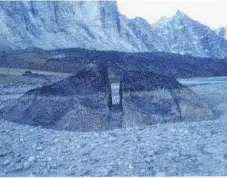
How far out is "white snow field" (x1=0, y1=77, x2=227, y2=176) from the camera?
923cm

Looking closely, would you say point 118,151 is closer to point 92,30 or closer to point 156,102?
point 156,102

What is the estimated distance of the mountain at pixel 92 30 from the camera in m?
65.2

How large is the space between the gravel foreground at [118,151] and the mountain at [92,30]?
47.3 metres

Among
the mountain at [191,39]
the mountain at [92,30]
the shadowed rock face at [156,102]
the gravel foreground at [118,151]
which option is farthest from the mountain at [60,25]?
the gravel foreground at [118,151]

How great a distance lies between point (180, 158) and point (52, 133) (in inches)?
191

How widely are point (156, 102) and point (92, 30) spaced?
66.7m

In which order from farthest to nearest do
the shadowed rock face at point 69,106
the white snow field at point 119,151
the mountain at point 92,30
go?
1. the mountain at point 92,30
2. the shadowed rock face at point 69,106
3. the white snow field at point 119,151

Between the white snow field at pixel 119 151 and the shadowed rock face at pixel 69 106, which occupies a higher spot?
the shadowed rock face at pixel 69 106

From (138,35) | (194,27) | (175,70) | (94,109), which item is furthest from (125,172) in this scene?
(194,27)

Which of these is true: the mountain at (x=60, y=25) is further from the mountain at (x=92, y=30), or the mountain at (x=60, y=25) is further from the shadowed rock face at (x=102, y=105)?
the shadowed rock face at (x=102, y=105)

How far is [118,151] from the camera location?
34.6ft

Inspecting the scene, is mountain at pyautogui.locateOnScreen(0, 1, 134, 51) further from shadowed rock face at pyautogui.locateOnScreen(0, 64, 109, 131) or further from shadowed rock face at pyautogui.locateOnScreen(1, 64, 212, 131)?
shadowed rock face at pyautogui.locateOnScreen(1, 64, 212, 131)

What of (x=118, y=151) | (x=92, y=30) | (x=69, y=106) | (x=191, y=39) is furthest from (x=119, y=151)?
(x=191, y=39)

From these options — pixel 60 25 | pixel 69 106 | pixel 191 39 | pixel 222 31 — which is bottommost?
pixel 191 39
